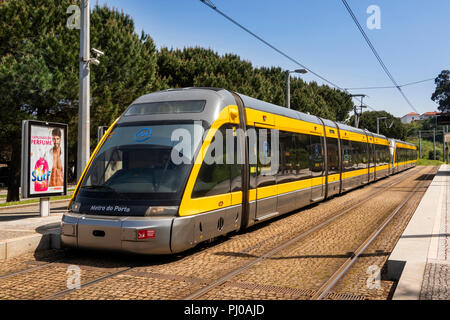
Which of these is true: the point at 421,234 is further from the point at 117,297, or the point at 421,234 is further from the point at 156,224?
the point at 117,297

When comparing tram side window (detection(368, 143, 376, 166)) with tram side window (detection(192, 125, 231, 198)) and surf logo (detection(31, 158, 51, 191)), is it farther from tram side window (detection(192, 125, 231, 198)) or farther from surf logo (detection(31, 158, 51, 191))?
surf logo (detection(31, 158, 51, 191))

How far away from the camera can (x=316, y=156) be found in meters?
13.2

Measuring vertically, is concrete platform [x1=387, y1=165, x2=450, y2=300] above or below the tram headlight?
below

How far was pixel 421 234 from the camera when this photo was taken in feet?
25.4

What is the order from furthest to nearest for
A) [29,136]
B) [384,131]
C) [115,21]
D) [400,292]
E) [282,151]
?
[384,131] < [115,21] < [282,151] < [29,136] < [400,292]

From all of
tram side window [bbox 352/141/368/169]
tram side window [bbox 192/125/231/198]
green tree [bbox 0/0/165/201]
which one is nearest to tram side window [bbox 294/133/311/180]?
tram side window [bbox 192/125/231/198]

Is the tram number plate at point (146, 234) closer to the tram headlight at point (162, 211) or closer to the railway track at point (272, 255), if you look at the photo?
the tram headlight at point (162, 211)

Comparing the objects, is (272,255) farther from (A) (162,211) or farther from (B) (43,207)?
(B) (43,207)

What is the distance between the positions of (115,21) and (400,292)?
69.4 feet

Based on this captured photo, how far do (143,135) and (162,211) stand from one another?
151 cm

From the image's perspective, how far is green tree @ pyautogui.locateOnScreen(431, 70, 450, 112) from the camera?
12850 centimetres

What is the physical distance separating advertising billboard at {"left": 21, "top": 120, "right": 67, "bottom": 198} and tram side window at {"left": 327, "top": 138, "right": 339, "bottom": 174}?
8819 millimetres

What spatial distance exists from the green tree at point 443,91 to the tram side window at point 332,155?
129 m
